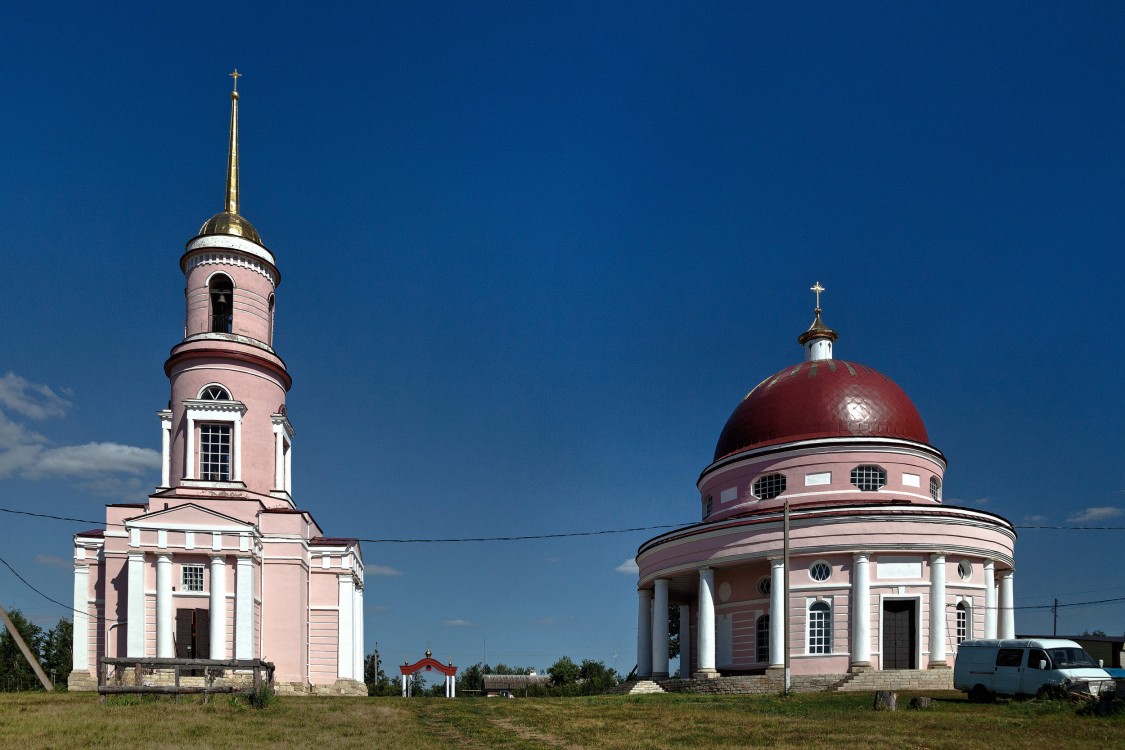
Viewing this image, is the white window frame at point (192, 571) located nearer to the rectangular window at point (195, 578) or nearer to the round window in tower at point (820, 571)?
the rectangular window at point (195, 578)

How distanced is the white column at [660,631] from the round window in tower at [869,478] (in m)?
8.30

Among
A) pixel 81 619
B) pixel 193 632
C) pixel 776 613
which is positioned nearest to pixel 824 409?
pixel 776 613

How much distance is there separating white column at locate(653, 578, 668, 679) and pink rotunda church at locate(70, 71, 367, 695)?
1132 cm

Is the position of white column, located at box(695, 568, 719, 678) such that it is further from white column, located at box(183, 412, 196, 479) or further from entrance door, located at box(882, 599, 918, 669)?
white column, located at box(183, 412, 196, 479)

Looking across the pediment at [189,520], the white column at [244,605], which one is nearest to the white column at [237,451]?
the pediment at [189,520]

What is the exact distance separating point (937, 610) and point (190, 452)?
25.3 meters

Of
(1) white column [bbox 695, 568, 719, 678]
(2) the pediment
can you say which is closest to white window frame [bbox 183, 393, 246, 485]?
(2) the pediment

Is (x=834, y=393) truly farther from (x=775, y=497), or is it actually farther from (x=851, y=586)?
(x=851, y=586)

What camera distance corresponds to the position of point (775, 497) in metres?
40.5

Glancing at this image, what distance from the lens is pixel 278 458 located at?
3844cm

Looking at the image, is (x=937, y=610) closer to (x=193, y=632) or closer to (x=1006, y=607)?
(x=1006, y=607)

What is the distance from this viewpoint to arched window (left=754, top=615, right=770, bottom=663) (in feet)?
123

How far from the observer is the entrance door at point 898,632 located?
35.0 meters

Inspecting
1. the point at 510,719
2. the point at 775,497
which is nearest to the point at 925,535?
the point at 775,497
